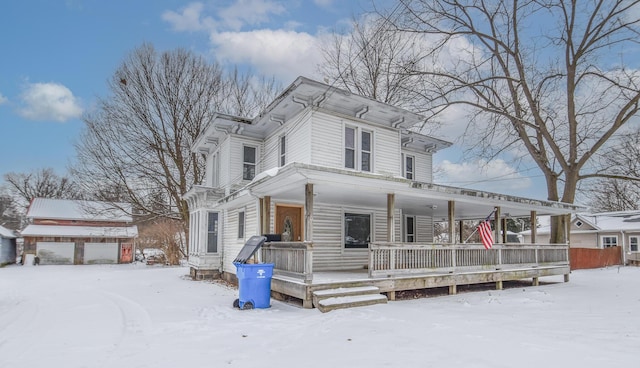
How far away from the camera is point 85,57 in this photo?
15922mm

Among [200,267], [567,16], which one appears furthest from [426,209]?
[567,16]

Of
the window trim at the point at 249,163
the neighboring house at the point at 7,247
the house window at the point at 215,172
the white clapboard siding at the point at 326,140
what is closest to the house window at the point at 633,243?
the white clapboard siding at the point at 326,140

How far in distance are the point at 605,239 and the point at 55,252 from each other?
40.7 meters

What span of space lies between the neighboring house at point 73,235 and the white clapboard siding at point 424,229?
65.4 ft

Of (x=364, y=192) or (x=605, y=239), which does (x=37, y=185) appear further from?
(x=605, y=239)

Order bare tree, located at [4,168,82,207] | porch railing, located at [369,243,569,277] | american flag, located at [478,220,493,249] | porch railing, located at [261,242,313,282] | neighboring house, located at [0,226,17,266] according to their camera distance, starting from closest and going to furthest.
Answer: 1. porch railing, located at [261,242,313,282]
2. porch railing, located at [369,243,569,277]
3. american flag, located at [478,220,493,249]
4. neighboring house, located at [0,226,17,266]
5. bare tree, located at [4,168,82,207]

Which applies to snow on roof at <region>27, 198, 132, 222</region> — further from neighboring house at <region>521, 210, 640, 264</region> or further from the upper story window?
neighboring house at <region>521, 210, 640, 264</region>

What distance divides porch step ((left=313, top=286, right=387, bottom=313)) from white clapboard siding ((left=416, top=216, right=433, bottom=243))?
7578 millimetres

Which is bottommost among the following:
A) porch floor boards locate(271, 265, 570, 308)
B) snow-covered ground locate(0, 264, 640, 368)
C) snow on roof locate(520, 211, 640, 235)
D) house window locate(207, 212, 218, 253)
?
snow-covered ground locate(0, 264, 640, 368)

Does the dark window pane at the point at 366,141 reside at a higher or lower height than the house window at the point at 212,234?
higher

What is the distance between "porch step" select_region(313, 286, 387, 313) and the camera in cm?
785

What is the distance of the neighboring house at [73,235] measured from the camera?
26.9 meters

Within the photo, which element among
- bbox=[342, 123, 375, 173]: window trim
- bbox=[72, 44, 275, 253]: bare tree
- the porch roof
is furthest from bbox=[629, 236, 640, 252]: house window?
bbox=[72, 44, 275, 253]: bare tree

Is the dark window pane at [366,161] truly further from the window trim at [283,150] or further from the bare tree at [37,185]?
the bare tree at [37,185]
